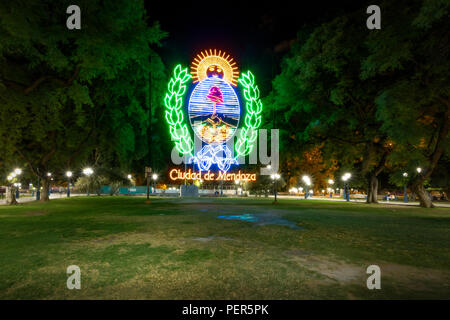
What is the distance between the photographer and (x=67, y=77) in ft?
63.0

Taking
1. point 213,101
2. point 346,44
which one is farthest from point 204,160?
point 346,44

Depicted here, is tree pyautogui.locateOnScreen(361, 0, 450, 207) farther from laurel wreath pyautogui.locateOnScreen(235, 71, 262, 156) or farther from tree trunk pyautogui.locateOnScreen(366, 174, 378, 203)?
laurel wreath pyautogui.locateOnScreen(235, 71, 262, 156)

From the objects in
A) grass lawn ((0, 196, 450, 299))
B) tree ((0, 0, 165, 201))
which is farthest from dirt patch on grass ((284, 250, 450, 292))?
tree ((0, 0, 165, 201))

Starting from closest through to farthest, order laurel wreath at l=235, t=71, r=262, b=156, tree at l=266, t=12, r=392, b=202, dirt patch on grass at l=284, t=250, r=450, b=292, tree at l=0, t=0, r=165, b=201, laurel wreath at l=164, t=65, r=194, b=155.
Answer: dirt patch on grass at l=284, t=250, r=450, b=292, tree at l=0, t=0, r=165, b=201, tree at l=266, t=12, r=392, b=202, laurel wreath at l=164, t=65, r=194, b=155, laurel wreath at l=235, t=71, r=262, b=156

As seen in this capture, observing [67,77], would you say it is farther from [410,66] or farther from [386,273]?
[410,66]

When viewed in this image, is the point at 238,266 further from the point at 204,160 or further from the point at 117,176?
the point at 117,176

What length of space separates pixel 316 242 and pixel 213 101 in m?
30.0

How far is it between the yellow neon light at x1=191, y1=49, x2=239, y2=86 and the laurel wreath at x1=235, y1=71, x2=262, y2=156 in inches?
77.5

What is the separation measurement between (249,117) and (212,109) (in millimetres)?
5314

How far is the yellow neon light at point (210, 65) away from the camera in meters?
36.9

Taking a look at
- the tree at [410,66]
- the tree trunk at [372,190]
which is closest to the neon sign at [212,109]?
the tree trunk at [372,190]

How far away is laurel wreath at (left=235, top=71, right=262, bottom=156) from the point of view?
1490 inches

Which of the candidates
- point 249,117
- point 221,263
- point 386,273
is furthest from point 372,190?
point 221,263

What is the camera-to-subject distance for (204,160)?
1516 inches
